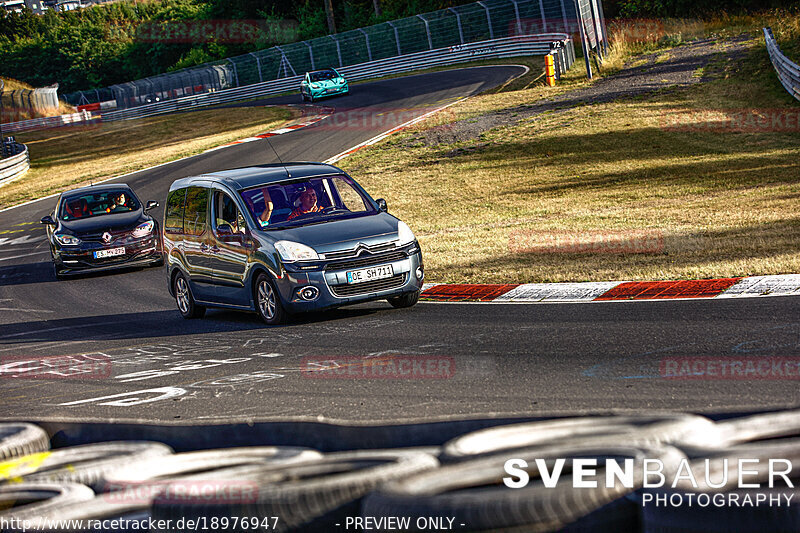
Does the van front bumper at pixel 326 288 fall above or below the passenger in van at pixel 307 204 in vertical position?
below

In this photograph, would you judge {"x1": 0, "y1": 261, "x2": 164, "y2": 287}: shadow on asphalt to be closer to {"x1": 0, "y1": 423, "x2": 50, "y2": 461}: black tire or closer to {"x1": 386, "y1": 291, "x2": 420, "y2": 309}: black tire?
{"x1": 386, "y1": 291, "x2": 420, "y2": 309}: black tire

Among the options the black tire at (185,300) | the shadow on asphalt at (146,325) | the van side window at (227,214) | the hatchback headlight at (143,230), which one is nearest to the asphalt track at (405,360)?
the shadow on asphalt at (146,325)

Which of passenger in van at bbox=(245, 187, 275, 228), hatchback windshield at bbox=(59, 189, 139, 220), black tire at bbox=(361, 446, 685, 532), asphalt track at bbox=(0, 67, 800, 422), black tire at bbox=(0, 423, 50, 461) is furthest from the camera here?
hatchback windshield at bbox=(59, 189, 139, 220)

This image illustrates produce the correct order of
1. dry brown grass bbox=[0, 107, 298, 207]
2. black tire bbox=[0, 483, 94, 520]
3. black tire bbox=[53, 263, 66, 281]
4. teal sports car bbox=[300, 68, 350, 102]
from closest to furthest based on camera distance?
black tire bbox=[0, 483, 94, 520], black tire bbox=[53, 263, 66, 281], dry brown grass bbox=[0, 107, 298, 207], teal sports car bbox=[300, 68, 350, 102]

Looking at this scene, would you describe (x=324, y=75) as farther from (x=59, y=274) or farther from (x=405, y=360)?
(x=405, y=360)

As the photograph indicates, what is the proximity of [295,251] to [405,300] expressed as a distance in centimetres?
147

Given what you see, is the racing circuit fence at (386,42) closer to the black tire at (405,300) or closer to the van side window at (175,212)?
the van side window at (175,212)

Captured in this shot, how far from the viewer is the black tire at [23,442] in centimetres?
564

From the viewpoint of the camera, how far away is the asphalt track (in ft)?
20.9

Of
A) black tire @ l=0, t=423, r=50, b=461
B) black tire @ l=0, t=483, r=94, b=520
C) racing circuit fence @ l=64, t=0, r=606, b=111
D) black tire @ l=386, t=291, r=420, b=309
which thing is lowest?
black tire @ l=386, t=291, r=420, b=309

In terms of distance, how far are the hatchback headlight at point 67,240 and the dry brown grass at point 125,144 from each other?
16185mm

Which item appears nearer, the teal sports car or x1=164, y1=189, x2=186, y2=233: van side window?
x1=164, y1=189, x2=186, y2=233: van side window

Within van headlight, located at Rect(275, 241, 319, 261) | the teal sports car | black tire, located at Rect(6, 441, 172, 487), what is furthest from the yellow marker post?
black tire, located at Rect(6, 441, 172, 487)

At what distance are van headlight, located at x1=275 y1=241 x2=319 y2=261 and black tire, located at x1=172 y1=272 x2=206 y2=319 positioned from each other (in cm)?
238
